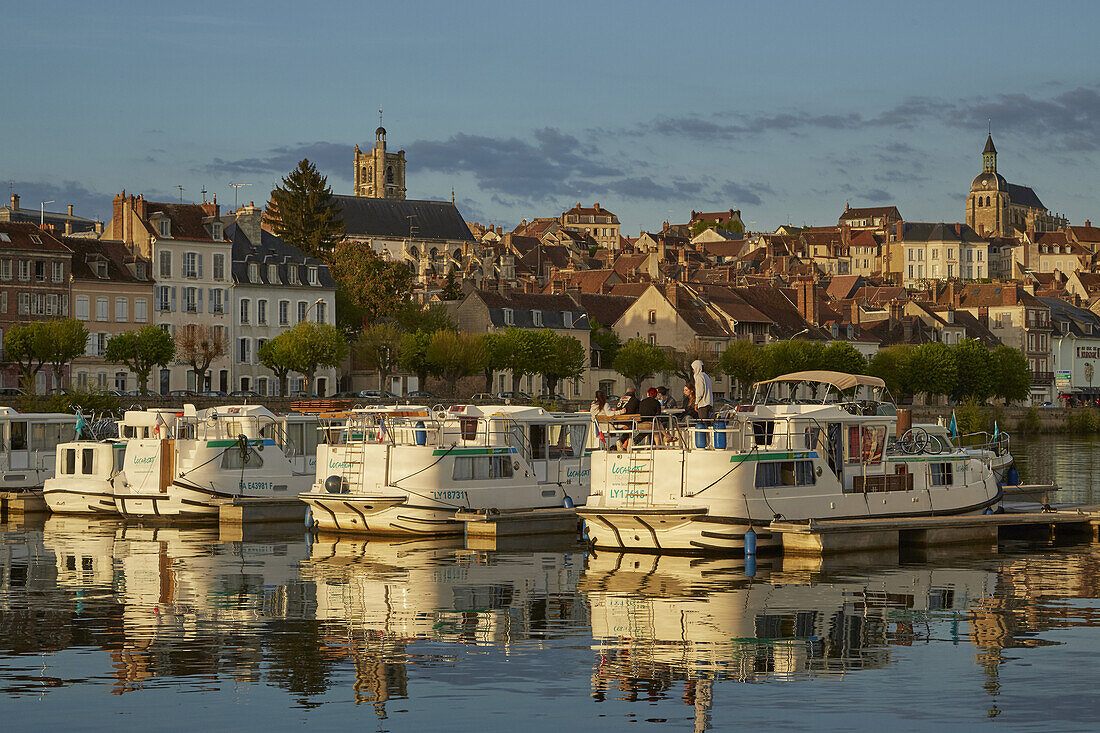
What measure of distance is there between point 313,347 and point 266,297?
22.1 feet

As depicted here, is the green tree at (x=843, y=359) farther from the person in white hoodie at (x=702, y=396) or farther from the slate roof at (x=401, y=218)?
the person in white hoodie at (x=702, y=396)

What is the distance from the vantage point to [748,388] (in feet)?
356

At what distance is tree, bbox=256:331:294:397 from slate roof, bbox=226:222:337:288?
4325 mm

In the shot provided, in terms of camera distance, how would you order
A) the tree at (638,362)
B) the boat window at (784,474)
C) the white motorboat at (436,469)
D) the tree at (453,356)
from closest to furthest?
1. the boat window at (784,474)
2. the white motorboat at (436,469)
3. the tree at (453,356)
4. the tree at (638,362)

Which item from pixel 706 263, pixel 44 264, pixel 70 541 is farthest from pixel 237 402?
pixel 706 263

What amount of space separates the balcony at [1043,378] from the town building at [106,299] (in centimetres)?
8033

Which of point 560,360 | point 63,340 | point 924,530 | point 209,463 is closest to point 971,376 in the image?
point 560,360

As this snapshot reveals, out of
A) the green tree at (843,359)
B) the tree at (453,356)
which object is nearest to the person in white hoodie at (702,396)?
the tree at (453,356)

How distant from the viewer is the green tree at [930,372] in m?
110

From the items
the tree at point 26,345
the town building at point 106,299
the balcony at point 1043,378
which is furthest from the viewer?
the balcony at point 1043,378

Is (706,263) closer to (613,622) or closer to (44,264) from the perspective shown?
(44,264)

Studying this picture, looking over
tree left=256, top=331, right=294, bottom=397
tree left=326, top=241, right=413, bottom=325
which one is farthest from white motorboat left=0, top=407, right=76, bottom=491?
tree left=326, top=241, right=413, bottom=325

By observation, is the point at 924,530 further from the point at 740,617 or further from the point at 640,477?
the point at 740,617

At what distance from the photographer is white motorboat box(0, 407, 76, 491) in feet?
141
